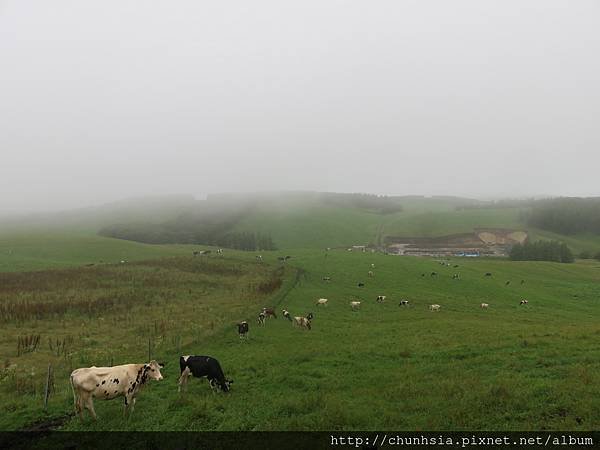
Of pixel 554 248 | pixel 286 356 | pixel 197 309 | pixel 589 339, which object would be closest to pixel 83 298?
pixel 197 309

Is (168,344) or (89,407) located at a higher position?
(89,407)

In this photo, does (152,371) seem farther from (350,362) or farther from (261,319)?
(261,319)

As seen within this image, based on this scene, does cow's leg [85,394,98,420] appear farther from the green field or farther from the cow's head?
the cow's head

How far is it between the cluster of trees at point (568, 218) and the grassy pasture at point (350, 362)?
15075 centimetres

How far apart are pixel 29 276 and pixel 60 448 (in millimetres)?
55528

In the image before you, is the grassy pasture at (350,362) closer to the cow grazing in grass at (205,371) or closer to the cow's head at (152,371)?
the cow grazing in grass at (205,371)

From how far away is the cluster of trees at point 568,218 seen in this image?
17200 centimetres

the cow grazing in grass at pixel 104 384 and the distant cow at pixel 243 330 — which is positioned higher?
the cow grazing in grass at pixel 104 384

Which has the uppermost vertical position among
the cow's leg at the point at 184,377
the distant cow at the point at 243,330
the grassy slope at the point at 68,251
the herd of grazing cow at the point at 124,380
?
the herd of grazing cow at the point at 124,380

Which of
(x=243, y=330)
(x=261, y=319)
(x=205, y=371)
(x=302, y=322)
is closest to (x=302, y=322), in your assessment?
(x=302, y=322)

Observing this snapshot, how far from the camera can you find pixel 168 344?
2542cm

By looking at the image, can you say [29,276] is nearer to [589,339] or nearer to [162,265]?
[162,265]

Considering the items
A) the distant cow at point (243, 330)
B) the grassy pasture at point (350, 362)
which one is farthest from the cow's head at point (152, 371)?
the distant cow at point (243, 330)

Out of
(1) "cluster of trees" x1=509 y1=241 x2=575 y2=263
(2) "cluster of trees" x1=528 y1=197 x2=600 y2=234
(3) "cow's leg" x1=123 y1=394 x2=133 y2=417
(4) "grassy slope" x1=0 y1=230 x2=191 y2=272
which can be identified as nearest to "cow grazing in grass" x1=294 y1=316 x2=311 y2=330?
(3) "cow's leg" x1=123 y1=394 x2=133 y2=417
